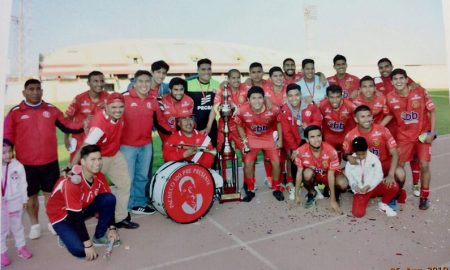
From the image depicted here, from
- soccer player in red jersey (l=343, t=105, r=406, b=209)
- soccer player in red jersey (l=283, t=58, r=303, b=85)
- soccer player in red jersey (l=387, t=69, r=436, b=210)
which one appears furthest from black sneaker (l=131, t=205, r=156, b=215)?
soccer player in red jersey (l=387, t=69, r=436, b=210)

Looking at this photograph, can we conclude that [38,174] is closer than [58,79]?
Yes

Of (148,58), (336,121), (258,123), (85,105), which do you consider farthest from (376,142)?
(148,58)

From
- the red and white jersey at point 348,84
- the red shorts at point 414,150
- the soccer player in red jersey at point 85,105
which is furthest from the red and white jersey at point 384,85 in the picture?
the soccer player in red jersey at point 85,105

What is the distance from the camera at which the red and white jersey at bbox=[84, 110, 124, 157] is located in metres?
3.23

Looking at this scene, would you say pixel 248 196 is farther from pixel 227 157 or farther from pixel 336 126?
pixel 336 126

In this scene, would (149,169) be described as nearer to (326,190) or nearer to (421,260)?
(326,190)

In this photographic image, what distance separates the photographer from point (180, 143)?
3.87 metres

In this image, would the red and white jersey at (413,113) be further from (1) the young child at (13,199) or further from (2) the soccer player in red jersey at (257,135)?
(1) the young child at (13,199)

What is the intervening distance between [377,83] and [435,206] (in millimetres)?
2074

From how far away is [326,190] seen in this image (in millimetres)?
4242

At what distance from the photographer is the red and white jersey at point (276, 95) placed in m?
4.72

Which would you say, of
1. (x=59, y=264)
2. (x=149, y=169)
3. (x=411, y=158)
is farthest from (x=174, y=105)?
(x=411, y=158)

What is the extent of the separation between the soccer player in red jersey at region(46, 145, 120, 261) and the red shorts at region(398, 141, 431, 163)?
3.17m

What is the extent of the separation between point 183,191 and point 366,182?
1.90 meters
